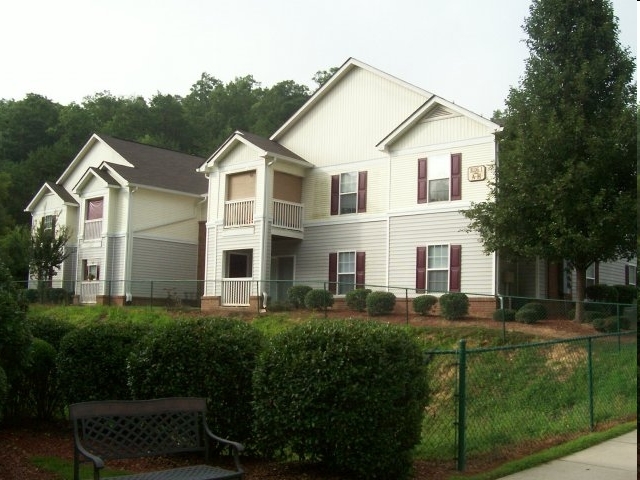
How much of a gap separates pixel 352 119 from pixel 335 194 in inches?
113

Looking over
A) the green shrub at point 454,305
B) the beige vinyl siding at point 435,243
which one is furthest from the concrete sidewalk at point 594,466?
the beige vinyl siding at point 435,243

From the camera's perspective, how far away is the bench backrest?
20.4 ft

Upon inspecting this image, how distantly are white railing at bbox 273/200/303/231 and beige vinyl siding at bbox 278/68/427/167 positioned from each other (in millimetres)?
1892

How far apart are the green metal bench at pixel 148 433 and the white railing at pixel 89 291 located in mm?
25328

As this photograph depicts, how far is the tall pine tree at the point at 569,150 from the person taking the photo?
18172 mm

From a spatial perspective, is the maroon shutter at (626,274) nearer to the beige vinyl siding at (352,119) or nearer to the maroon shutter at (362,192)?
the beige vinyl siding at (352,119)

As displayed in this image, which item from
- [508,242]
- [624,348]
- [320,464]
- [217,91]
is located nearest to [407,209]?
[508,242]

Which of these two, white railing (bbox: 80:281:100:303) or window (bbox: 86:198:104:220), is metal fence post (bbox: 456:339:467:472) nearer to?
white railing (bbox: 80:281:100:303)

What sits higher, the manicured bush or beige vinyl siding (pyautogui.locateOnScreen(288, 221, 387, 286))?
beige vinyl siding (pyautogui.locateOnScreen(288, 221, 387, 286))

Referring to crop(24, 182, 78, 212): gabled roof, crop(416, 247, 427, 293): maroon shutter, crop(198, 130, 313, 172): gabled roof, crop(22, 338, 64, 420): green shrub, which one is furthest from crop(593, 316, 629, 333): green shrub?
crop(24, 182, 78, 212): gabled roof

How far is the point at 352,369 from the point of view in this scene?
6.72 meters

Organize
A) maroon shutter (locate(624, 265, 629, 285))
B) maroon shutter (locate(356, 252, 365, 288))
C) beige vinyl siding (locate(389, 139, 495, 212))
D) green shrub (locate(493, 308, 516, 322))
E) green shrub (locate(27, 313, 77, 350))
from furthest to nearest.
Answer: maroon shutter (locate(624, 265, 629, 285))
maroon shutter (locate(356, 252, 365, 288))
beige vinyl siding (locate(389, 139, 495, 212))
green shrub (locate(493, 308, 516, 322))
green shrub (locate(27, 313, 77, 350))

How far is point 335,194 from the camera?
25844 millimetres

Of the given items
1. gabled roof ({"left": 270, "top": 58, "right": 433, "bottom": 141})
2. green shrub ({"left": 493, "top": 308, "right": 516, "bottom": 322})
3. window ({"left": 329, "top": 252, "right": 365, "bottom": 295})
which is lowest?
green shrub ({"left": 493, "top": 308, "right": 516, "bottom": 322})
